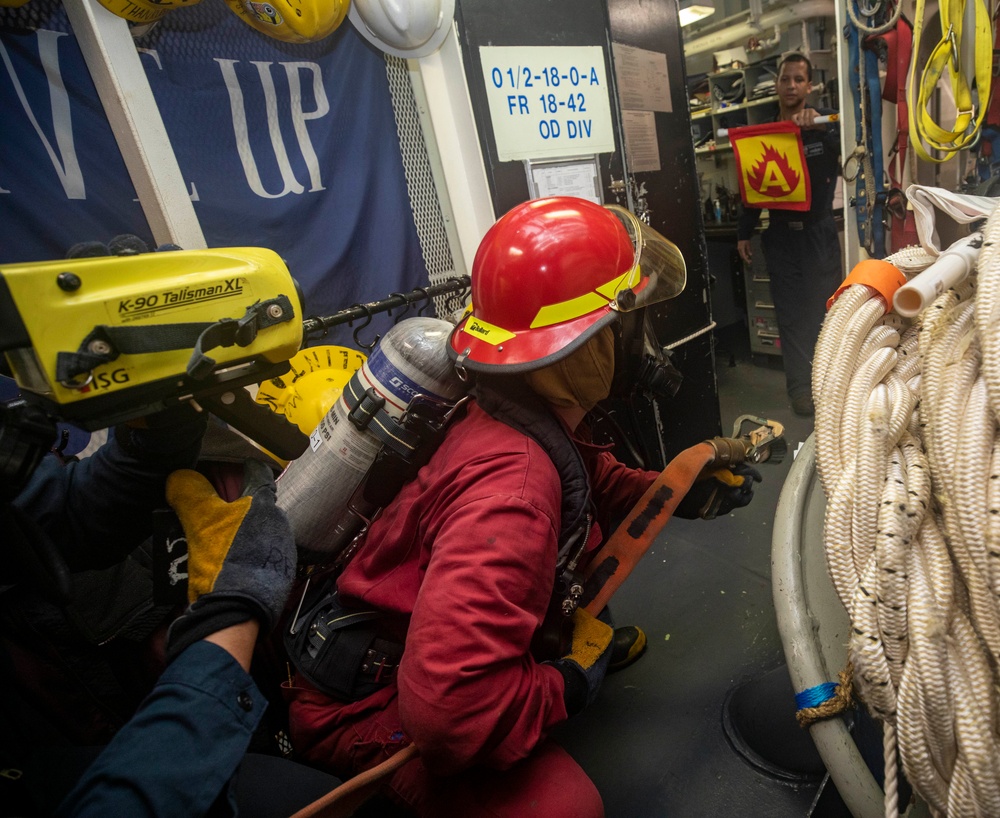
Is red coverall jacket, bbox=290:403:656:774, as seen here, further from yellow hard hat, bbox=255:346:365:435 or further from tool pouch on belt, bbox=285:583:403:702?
yellow hard hat, bbox=255:346:365:435

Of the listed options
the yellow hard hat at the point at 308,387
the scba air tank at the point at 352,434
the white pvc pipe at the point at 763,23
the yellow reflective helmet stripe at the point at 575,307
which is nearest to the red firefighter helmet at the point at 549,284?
the yellow reflective helmet stripe at the point at 575,307

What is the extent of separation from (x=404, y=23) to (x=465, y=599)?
2.22 m

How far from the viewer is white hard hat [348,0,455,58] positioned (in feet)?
6.97

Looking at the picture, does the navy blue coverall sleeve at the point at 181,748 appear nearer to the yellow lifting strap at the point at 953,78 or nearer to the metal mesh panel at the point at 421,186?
the metal mesh panel at the point at 421,186

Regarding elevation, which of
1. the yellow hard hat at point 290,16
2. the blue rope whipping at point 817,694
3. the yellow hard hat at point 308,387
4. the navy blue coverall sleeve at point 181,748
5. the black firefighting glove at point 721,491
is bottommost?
the black firefighting glove at point 721,491

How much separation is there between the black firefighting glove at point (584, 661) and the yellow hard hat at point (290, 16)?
2145mm

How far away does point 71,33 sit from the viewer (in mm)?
1692

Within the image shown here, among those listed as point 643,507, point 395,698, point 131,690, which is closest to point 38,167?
point 131,690

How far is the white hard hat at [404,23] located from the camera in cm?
212

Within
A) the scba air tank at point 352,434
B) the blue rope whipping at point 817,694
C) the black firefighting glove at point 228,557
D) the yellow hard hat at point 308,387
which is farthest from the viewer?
the yellow hard hat at point 308,387

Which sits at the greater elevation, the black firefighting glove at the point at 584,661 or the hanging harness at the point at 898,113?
the hanging harness at the point at 898,113

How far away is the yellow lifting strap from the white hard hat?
7.11 ft

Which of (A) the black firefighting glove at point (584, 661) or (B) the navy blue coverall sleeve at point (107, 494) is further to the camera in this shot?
(A) the black firefighting glove at point (584, 661)

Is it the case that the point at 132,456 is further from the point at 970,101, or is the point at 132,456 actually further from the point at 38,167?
the point at 970,101
